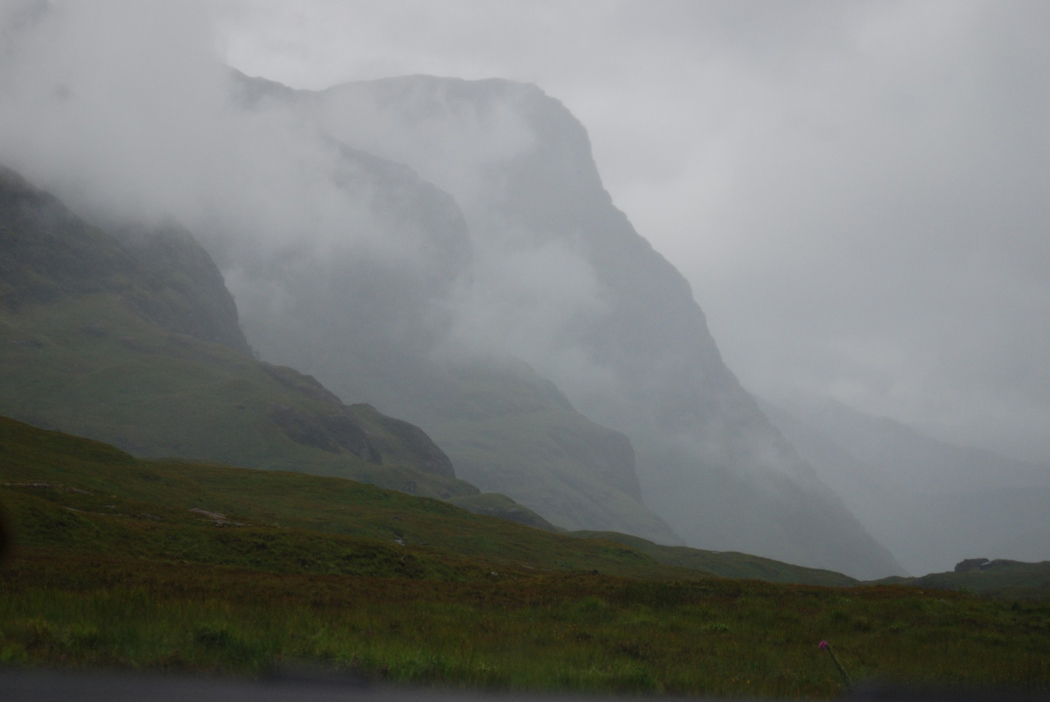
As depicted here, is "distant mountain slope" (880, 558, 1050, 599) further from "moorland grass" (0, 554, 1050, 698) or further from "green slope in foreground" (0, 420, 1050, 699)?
"moorland grass" (0, 554, 1050, 698)

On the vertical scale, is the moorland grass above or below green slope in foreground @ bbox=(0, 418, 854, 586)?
above

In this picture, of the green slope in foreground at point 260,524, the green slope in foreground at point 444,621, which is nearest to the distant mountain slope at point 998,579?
the green slope in foreground at point 260,524

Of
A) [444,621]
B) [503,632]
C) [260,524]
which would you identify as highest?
[503,632]

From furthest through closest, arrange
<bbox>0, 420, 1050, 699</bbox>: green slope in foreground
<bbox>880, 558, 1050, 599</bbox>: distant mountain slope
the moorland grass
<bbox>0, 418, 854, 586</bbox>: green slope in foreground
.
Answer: <bbox>880, 558, 1050, 599</bbox>: distant mountain slope
<bbox>0, 418, 854, 586</bbox>: green slope in foreground
<bbox>0, 420, 1050, 699</bbox>: green slope in foreground
the moorland grass

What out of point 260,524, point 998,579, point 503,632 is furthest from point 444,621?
point 998,579

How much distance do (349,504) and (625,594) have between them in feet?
244

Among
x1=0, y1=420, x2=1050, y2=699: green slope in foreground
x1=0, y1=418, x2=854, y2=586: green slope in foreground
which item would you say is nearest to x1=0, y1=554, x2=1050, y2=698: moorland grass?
x1=0, y1=420, x2=1050, y2=699: green slope in foreground

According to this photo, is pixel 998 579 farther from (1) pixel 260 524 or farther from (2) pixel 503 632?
(2) pixel 503 632

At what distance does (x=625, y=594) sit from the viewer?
3425 centimetres

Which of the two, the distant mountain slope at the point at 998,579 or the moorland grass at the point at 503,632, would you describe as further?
the distant mountain slope at the point at 998,579

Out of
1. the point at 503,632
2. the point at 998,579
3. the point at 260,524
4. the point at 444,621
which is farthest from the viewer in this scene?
the point at 998,579

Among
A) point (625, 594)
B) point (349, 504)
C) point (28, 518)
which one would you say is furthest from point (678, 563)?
point (28, 518)

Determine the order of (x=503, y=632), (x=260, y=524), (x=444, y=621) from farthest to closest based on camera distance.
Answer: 1. (x=260, y=524)
2. (x=444, y=621)
3. (x=503, y=632)

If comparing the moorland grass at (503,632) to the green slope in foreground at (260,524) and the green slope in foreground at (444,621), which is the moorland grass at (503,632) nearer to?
the green slope in foreground at (444,621)
